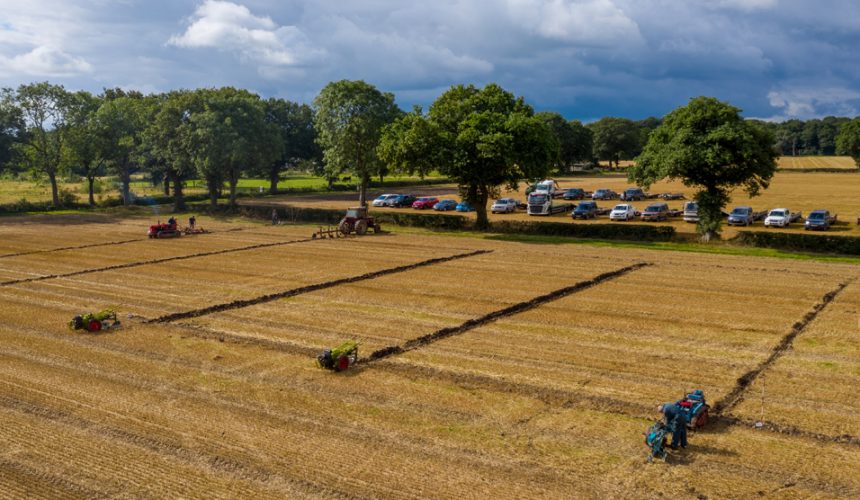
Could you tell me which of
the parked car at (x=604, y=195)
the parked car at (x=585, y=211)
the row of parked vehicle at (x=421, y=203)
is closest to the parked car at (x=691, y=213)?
the parked car at (x=585, y=211)

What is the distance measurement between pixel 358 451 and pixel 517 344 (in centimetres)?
948

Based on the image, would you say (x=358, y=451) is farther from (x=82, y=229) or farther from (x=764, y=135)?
(x=82, y=229)

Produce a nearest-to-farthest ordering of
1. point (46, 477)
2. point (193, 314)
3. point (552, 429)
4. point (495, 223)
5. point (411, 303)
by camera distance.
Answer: point (46, 477) < point (552, 429) < point (193, 314) < point (411, 303) < point (495, 223)

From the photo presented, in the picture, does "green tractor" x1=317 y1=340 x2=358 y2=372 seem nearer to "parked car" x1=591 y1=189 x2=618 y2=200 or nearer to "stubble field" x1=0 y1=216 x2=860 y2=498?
"stubble field" x1=0 y1=216 x2=860 y2=498

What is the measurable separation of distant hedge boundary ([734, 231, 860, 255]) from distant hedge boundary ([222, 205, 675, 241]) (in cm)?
568

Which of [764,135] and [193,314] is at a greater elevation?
[764,135]

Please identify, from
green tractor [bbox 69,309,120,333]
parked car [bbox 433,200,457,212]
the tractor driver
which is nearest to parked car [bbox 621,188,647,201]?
parked car [bbox 433,200,457,212]

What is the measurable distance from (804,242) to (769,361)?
27792mm

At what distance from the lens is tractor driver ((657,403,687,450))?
15.3 m

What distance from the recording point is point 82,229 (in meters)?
62.3

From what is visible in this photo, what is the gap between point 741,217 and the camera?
56.8 meters

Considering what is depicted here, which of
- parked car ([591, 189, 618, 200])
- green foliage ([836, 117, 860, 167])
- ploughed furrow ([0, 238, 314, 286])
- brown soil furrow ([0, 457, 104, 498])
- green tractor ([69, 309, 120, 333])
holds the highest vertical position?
green foliage ([836, 117, 860, 167])

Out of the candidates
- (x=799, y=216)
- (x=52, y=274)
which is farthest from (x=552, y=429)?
(x=799, y=216)

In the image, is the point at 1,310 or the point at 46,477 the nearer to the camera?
the point at 46,477
